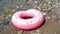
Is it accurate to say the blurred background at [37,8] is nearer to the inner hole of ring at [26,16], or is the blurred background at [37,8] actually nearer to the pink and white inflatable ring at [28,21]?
the pink and white inflatable ring at [28,21]

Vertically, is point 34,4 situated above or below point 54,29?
above

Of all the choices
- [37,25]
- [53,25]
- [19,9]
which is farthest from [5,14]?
[53,25]

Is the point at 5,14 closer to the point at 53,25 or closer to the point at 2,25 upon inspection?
the point at 2,25

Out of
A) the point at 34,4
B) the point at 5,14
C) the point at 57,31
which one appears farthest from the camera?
the point at 34,4

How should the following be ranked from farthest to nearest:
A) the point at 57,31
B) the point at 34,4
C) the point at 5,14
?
the point at 34,4 → the point at 5,14 → the point at 57,31

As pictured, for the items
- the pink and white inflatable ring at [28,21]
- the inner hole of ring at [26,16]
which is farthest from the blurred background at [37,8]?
the inner hole of ring at [26,16]

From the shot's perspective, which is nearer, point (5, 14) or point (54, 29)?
point (54, 29)

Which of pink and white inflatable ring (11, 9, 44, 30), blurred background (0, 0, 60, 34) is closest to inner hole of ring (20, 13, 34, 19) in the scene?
pink and white inflatable ring (11, 9, 44, 30)

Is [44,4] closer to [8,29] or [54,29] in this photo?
[54,29]
